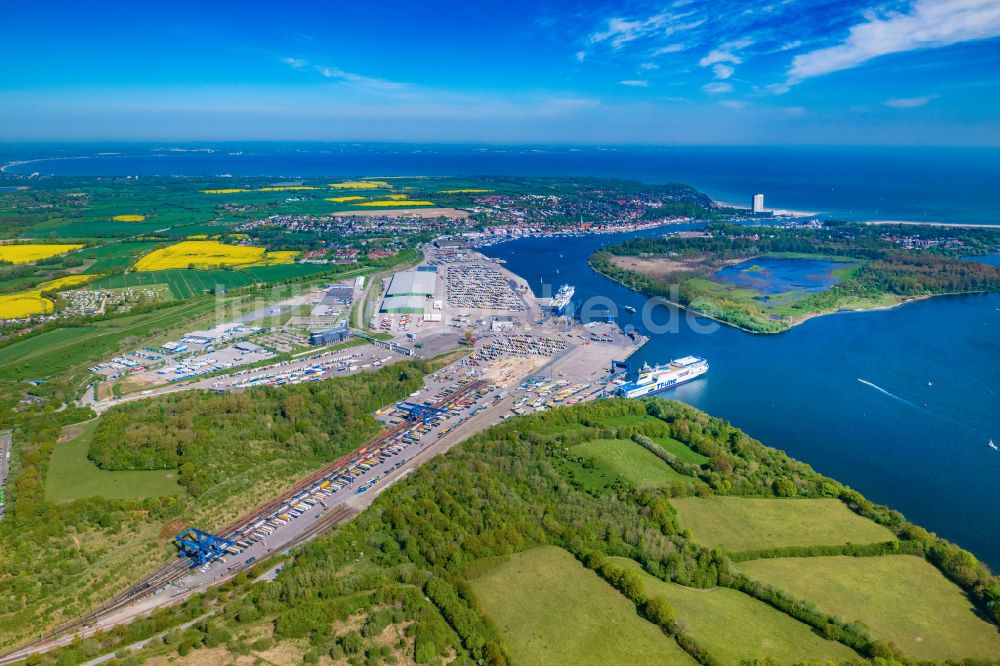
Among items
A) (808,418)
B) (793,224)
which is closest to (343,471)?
(808,418)

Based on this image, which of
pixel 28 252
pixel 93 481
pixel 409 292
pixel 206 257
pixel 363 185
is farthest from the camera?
pixel 363 185

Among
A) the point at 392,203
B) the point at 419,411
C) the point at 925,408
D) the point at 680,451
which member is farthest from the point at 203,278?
the point at 925,408

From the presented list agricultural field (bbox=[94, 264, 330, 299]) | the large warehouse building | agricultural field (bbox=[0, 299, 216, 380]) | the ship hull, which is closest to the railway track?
the ship hull

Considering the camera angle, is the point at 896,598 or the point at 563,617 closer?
the point at 563,617

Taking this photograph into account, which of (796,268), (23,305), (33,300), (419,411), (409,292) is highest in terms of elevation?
(796,268)

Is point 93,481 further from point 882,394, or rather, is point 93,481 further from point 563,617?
point 882,394

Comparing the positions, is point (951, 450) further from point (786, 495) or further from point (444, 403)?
point (444, 403)
